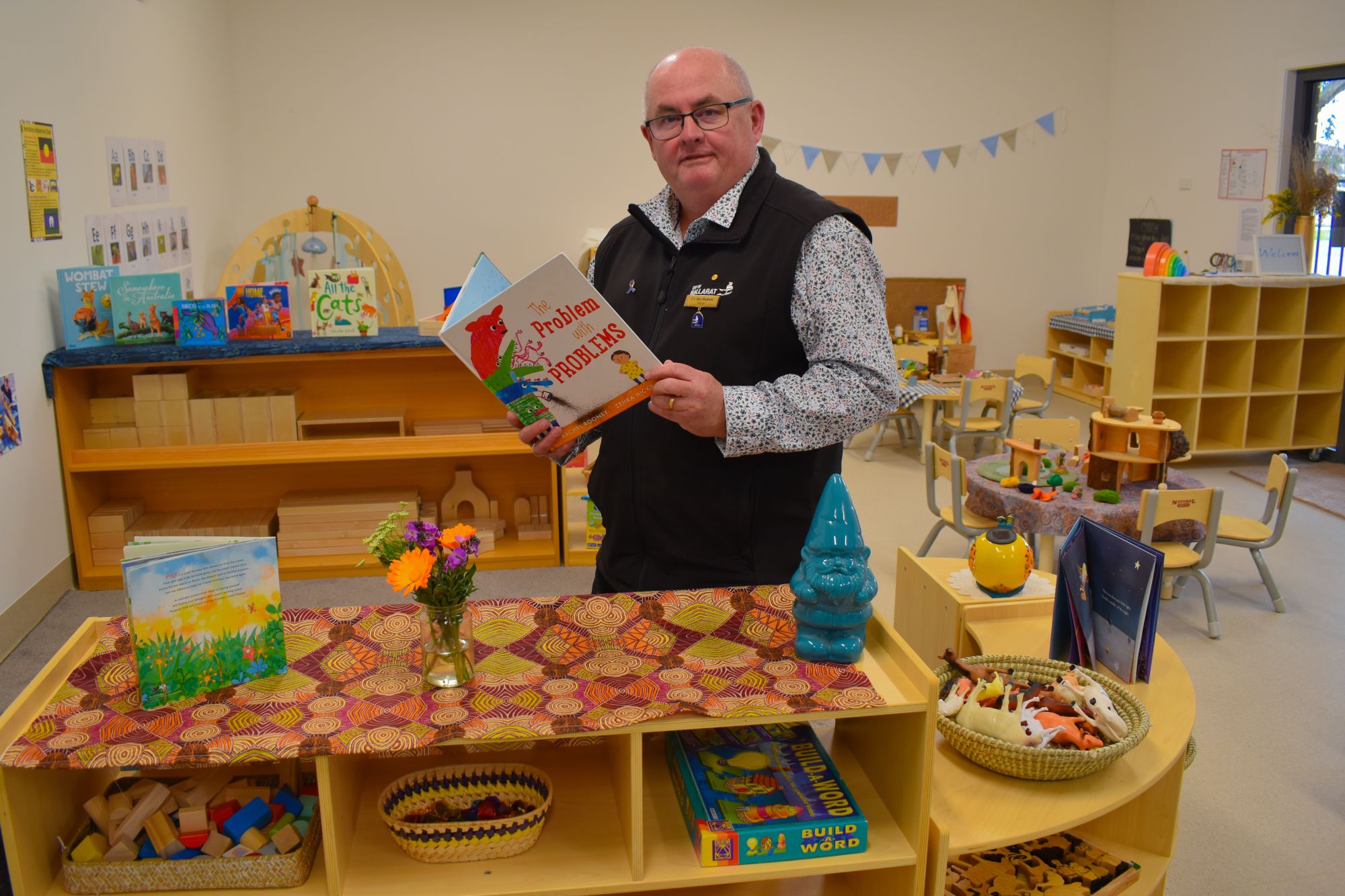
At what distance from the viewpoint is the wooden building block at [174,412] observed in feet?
15.6

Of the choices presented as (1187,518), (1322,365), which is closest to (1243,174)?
(1322,365)

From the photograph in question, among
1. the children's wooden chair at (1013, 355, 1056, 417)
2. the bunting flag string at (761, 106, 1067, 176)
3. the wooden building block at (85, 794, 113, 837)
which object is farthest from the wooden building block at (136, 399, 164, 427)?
the bunting flag string at (761, 106, 1067, 176)

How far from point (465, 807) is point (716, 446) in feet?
Answer: 2.77

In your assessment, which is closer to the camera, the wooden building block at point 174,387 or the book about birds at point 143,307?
the book about birds at point 143,307

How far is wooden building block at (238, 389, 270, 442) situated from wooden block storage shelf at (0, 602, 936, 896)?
3.00 metres

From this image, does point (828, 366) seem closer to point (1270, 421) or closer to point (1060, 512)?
point (1060, 512)

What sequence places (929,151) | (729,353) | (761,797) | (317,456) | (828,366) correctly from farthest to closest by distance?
(929,151)
(317,456)
(729,353)
(828,366)
(761,797)

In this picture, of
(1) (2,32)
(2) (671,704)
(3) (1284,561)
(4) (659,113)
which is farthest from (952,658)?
(1) (2,32)

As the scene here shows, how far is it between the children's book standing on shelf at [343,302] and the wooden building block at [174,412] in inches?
26.1

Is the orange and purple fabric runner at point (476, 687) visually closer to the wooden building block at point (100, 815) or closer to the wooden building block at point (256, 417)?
the wooden building block at point (100, 815)

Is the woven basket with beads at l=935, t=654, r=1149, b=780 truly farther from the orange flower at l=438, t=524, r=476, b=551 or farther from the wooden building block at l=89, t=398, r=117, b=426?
the wooden building block at l=89, t=398, r=117, b=426

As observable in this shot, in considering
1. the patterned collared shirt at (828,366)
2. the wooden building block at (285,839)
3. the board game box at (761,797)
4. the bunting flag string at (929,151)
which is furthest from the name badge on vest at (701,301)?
the bunting flag string at (929,151)

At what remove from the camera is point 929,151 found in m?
9.23

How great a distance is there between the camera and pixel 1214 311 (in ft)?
23.6
